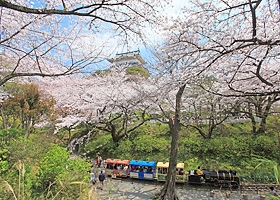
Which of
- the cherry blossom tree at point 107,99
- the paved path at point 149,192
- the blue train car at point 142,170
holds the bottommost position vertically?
Result: the paved path at point 149,192

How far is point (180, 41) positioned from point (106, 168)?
9.17 metres

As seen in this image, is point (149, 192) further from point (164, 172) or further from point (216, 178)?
point (216, 178)

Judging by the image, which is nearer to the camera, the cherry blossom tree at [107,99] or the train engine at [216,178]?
the train engine at [216,178]

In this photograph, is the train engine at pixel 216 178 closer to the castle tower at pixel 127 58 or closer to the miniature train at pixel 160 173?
the miniature train at pixel 160 173

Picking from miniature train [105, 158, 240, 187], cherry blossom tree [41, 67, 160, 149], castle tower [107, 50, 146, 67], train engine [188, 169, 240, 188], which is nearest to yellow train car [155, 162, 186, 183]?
miniature train [105, 158, 240, 187]

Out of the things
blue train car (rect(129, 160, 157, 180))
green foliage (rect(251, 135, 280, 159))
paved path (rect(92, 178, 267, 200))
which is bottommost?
paved path (rect(92, 178, 267, 200))

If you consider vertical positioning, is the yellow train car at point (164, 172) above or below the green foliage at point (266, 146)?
below

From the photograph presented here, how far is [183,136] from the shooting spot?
1425 centimetres

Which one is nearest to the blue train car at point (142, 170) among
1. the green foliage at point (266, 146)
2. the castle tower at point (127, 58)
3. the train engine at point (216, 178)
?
the train engine at point (216, 178)

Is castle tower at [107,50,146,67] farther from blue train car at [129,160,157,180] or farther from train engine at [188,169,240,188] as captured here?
train engine at [188,169,240,188]

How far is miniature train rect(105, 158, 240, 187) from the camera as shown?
8.77m

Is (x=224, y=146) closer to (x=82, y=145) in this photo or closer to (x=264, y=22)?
(x=264, y=22)

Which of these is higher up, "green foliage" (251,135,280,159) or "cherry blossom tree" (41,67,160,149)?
"cherry blossom tree" (41,67,160,149)

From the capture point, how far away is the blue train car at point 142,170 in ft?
32.8
